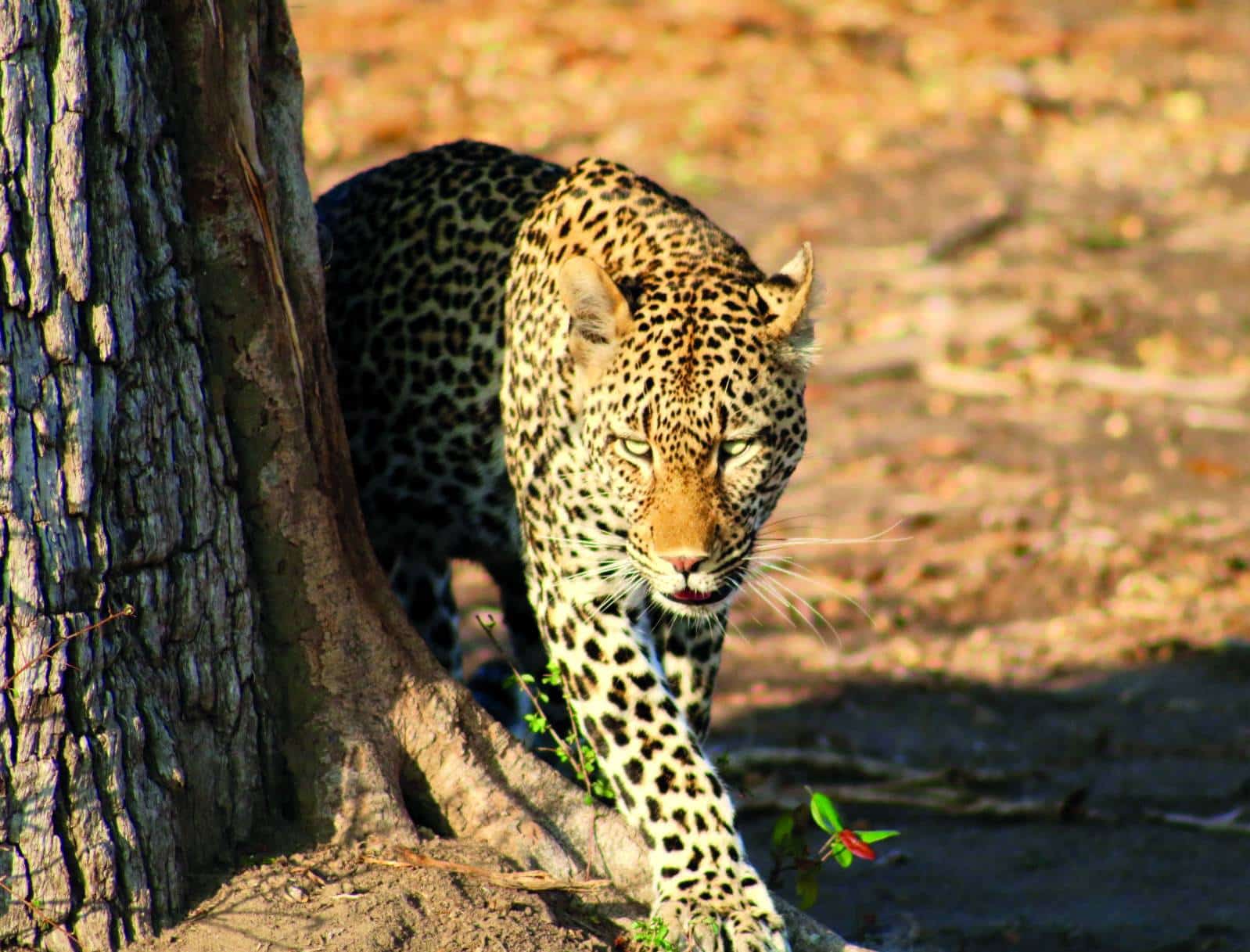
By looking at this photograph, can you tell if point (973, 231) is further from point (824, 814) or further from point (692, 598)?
point (824, 814)

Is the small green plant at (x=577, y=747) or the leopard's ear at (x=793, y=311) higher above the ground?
the leopard's ear at (x=793, y=311)

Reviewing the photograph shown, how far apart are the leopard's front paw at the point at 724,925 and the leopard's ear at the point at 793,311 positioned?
1.62 meters

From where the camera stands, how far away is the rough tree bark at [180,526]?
12.8 feet

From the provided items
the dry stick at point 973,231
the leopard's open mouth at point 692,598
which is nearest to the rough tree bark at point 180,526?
the leopard's open mouth at point 692,598

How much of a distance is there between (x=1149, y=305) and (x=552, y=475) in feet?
29.1

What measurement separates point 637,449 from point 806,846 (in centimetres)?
130

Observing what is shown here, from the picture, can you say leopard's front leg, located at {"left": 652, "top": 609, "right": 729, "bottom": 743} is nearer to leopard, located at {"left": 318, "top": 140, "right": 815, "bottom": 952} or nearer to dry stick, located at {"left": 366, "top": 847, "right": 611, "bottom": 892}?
leopard, located at {"left": 318, "top": 140, "right": 815, "bottom": 952}

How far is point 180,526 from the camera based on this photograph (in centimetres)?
425

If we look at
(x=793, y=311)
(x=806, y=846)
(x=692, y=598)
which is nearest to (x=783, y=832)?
(x=806, y=846)

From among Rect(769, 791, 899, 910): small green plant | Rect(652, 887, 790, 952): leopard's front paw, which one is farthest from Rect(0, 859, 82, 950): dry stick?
Rect(769, 791, 899, 910): small green plant

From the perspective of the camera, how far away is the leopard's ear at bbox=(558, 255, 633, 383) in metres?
5.04

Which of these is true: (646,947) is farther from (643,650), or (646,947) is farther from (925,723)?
(925,723)

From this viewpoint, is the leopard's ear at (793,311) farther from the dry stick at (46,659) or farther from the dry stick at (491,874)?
the dry stick at (46,659)

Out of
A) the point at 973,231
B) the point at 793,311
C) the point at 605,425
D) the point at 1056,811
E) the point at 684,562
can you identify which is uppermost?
the point at 973,231
